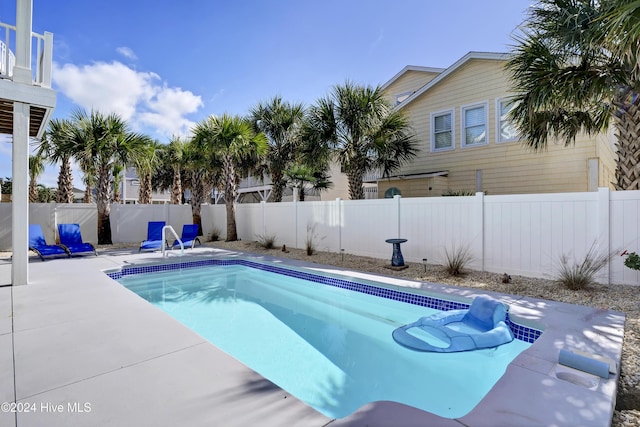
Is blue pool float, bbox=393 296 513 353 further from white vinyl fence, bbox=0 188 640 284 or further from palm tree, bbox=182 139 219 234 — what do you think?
palm tree, bbox=182 139 219 234

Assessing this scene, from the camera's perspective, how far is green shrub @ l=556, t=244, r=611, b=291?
19.4 feet

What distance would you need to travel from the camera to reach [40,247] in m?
9.88

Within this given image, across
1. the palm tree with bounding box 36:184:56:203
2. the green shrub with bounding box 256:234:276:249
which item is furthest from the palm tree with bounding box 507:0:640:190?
the palm tree with bounding box 36:184:56:203

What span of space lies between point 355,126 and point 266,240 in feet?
17.8

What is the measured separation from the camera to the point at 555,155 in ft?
34.7

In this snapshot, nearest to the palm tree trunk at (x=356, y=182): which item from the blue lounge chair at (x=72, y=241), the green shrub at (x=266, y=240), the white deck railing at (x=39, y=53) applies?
the green shrub at (x=266, y=240)

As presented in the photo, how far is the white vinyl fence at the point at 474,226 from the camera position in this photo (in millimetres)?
6012

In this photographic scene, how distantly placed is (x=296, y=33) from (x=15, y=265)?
32.2 ft

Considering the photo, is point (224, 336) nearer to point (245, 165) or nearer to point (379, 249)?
point (379, 249)

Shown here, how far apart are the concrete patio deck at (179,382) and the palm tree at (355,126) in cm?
755

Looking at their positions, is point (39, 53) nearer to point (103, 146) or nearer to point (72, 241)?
point (103, 146)

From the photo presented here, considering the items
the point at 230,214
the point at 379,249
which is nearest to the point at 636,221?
the point at 379,249

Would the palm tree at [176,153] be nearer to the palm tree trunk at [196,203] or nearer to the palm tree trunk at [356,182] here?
the palm tree trunk at [196,203]

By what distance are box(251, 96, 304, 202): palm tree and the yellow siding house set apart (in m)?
4.66
